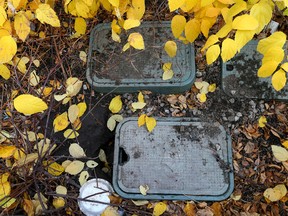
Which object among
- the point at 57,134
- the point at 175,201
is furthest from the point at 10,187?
the point at 175,201

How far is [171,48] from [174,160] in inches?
26.9

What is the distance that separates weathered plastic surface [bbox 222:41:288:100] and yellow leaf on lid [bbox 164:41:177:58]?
1.20ft

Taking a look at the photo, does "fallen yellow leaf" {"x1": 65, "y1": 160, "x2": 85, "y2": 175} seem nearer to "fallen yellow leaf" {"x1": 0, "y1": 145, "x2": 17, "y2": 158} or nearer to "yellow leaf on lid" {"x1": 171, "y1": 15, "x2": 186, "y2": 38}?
"fallen yellow leaf" {"x1": 0, "y1": 145, "x2": 17, "y2": 158}

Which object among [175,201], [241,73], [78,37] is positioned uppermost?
[78,37]

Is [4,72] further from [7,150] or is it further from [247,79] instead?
[247,79]

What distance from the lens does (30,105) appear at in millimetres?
1860

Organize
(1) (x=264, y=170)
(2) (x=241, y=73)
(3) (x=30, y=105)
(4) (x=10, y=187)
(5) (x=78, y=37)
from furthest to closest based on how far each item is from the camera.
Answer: (5) (x=78, y=37) < (2) (x=241, y=73) < (1) (x=264, y=170) < (4) (x=10, y=187) < (3) (x=30, y=105)

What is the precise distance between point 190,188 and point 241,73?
0.82 m

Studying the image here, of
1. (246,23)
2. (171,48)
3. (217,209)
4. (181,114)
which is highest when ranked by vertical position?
(246,23)

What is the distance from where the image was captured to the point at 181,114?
2355 millimetres

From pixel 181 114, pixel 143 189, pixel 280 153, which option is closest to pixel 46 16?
pixel 181 114

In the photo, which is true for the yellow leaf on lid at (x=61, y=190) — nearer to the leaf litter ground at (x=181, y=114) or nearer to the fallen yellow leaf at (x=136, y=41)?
the leaf litter ground at (x=181, y=114)

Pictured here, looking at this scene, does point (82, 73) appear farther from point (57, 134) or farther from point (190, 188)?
point (190, 188)

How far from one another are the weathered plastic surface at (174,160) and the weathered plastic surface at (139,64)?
23 cm
